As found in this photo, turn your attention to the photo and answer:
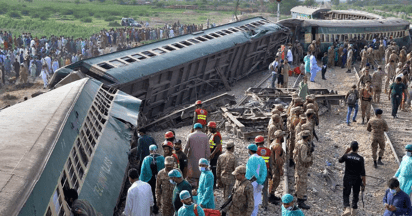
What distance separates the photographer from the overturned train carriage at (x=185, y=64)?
14555 millimetres

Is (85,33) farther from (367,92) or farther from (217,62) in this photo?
(367,92)

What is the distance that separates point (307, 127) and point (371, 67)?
1625 centimetres

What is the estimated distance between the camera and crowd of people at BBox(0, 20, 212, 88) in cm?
2481

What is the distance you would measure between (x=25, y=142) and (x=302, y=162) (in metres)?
5.29

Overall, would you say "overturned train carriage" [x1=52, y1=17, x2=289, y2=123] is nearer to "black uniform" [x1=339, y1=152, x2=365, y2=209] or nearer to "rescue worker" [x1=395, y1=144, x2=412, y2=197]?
"black uniform" [x1=339, y1=152, x2=365, y2=209]

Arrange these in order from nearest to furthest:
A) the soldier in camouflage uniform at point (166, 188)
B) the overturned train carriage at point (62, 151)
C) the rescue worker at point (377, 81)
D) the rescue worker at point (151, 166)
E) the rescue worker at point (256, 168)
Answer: the overturned train carriage at point (62, 151) → the soldier in camouflage uniform at point (166, 188) → the rescue worker at point (256, 168) → the rescue worker at point (151, 166) → the rescue worker at point (377, 81)

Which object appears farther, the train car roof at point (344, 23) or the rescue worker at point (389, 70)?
the train car roof at point (344, 23)

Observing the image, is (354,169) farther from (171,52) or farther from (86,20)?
(86,20)

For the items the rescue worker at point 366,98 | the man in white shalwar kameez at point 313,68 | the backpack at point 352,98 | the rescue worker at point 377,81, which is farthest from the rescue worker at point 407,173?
the man in white shalwar kameez at point 313,68

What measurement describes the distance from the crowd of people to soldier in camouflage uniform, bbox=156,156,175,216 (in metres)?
16.7

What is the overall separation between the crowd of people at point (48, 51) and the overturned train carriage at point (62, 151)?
14.0m

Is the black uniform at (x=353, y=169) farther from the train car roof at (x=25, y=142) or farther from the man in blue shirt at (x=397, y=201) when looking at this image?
the train car roof at (x=25, y=142)

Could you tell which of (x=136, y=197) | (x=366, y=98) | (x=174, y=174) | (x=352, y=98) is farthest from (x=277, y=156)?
(x=366, y=98)

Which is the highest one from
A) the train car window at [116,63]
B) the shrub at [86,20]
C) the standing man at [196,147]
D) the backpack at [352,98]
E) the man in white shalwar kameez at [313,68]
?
the train car window at [116,63]
